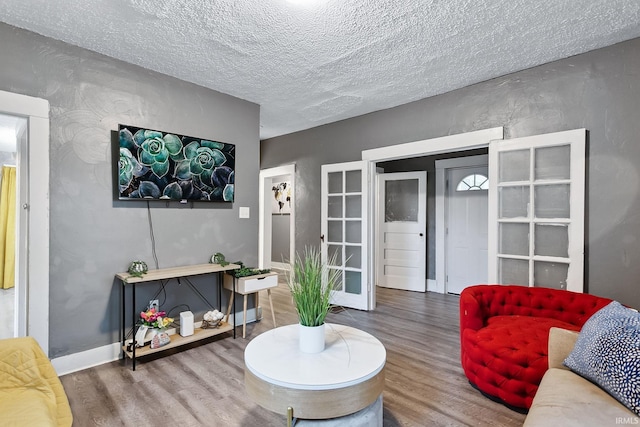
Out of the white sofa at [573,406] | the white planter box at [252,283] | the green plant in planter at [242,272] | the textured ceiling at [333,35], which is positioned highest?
the textured ceiling at [333,35]

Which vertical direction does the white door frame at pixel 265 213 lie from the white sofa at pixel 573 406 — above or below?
above

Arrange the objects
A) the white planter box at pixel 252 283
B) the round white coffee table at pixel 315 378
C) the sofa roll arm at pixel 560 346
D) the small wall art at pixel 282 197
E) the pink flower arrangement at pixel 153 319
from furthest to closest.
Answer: the small wall art at pixel 282 197, the white planter box at pixel 252 283, the pink flower arrangement at pixel 153 319, the sofa roll arm at pixel 560 346, the round white coffee table at pixel 315 378

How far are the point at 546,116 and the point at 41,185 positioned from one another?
4144 mm

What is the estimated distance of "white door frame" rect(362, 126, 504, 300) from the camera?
3270 millimetres

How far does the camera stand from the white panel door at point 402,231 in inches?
209

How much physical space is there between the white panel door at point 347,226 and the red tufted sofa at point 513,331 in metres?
1.81

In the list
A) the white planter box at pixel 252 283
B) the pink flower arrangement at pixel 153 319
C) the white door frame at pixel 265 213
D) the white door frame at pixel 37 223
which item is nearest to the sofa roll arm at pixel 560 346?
the white planter box at pixel 252 283

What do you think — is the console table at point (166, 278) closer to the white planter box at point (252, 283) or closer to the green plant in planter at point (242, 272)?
the green plant in planter at point (242, 272)

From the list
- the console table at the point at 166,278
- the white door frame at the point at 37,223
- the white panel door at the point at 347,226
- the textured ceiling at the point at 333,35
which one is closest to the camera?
the textured ceiling at the point at 333,35

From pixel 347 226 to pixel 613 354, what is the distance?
3.25 metres

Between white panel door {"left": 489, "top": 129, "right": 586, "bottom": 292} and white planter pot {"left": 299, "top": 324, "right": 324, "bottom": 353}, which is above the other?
white panel door {"left": 489, "top": 129, "right": 586, "bottom": 292}

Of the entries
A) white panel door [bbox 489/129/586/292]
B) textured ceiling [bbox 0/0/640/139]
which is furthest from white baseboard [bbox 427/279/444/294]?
textured ceiling [bbox 0/0/640/139]

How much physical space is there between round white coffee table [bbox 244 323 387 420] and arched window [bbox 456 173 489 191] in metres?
3.80

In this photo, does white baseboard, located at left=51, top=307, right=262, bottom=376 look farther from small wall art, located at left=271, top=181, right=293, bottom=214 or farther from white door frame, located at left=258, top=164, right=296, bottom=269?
small wall art, located at left=271, top=181, right=293, bottom=214
